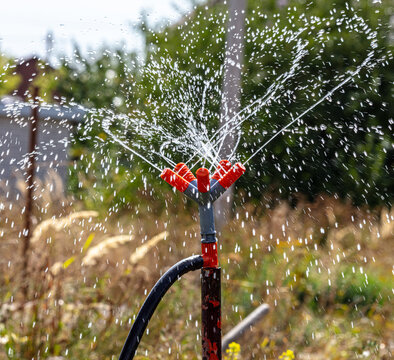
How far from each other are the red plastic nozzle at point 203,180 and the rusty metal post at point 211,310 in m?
0.19

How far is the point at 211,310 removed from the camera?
127 cm

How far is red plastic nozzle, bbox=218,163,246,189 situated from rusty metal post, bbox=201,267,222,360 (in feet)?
0.68

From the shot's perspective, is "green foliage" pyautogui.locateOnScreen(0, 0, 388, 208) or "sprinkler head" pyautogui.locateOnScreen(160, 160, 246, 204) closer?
"sprinkler head" pyautogui.locateOnScreen(160, 160, 246, 204)

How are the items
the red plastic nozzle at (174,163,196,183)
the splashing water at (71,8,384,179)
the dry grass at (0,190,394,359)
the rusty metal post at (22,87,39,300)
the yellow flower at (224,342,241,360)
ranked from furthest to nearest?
the splashing water at (71,8,384,179)
the rusty metal post at (22,87,39,300)
the dry grass at (0,190,394,359)
the yellow flower at (224,342,241,360)
the red plastic nozzle at (174,163,196,183)

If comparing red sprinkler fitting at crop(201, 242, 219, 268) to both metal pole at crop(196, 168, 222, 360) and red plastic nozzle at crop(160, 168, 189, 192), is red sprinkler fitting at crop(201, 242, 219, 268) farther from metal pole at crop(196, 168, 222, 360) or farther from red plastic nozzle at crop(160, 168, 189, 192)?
red plastic nozzle at crop(160, 168, 189, 192)

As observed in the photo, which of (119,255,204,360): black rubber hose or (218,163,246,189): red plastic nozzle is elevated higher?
(218,163,246,189): red plastic nozzle

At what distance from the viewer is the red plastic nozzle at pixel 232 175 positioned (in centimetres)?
130

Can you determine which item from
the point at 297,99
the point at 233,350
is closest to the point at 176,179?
the point at 233,350

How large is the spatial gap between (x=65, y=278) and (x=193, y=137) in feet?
3.61

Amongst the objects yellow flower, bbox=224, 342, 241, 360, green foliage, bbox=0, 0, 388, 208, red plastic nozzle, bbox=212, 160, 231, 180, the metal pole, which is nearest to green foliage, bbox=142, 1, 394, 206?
green foliage, bbox=0, 0, 388, 208

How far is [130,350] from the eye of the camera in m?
1.25

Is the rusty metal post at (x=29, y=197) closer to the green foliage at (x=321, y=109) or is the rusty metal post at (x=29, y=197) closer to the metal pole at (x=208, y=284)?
the metal pole at (x=208, y=284)

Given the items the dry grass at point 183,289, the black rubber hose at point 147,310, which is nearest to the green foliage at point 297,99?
the dry grass at point 183,289

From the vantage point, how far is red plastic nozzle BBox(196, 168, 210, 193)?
4.26 feet
